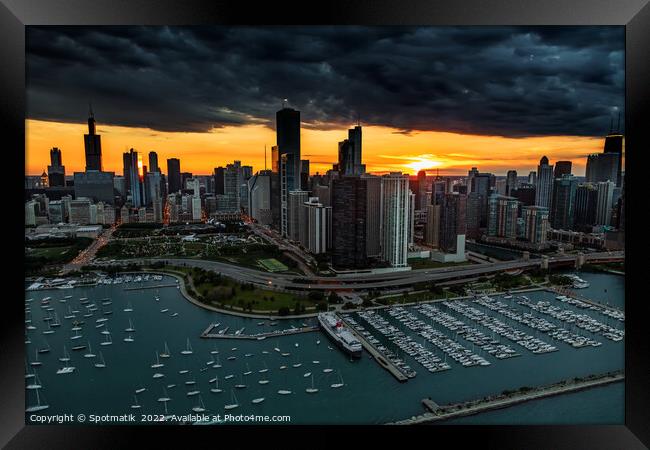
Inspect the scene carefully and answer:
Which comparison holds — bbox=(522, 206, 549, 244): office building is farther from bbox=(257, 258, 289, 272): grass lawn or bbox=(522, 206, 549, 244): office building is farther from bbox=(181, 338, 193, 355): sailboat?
bbox=(181, 338, 193, 355): sailboat

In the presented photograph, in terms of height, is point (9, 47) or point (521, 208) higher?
point (9, 47)

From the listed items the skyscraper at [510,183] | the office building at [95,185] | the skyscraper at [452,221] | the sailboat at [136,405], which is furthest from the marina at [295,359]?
the skyscraper at [510,183]

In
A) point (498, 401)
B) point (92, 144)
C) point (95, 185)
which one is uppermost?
point (92, 144)

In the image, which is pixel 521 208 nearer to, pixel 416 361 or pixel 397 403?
pixel 416 361

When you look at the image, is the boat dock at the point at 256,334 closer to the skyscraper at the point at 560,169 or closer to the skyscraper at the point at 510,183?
the skyscraper at the point at 560,169

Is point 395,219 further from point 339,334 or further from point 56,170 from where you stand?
point 56,170

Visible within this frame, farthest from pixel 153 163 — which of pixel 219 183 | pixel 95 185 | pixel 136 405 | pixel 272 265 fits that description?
pixel 136 405

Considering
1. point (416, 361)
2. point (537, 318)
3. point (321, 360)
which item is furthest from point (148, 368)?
point (537, 318)
